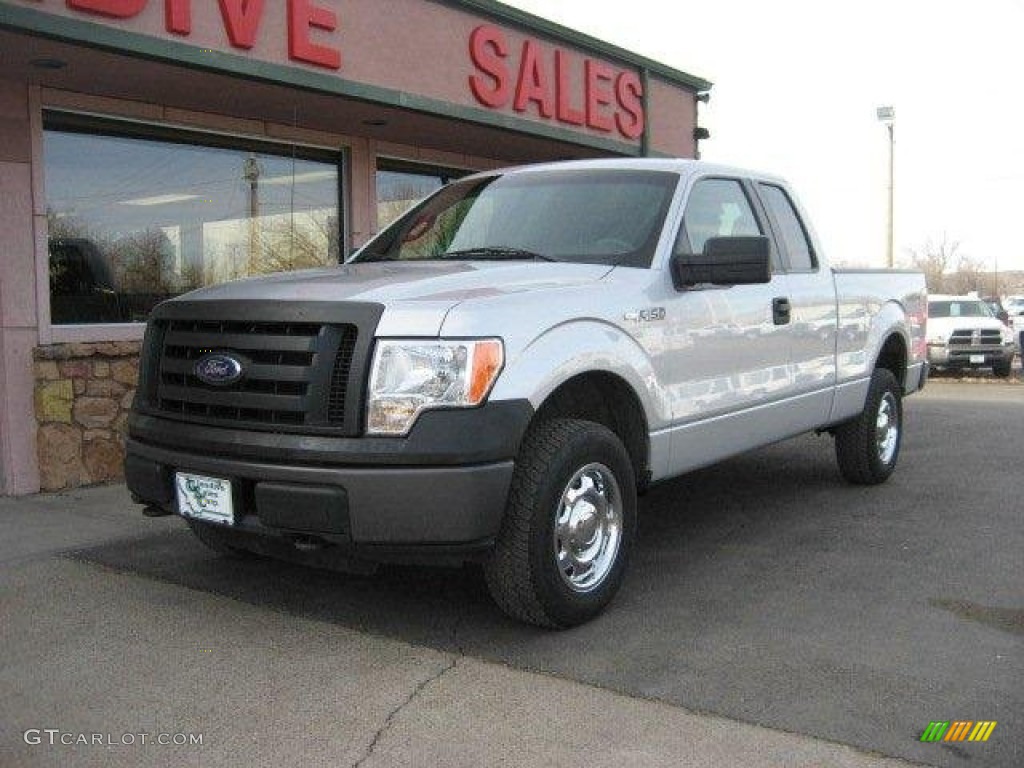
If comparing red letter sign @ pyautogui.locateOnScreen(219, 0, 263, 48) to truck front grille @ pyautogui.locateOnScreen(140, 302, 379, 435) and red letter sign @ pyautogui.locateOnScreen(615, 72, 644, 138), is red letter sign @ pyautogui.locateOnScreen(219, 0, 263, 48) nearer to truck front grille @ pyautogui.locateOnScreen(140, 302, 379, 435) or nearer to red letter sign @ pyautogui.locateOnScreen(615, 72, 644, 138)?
truck front grille @ pyautogui.locateOnScreen(140, 302, 379, 435)

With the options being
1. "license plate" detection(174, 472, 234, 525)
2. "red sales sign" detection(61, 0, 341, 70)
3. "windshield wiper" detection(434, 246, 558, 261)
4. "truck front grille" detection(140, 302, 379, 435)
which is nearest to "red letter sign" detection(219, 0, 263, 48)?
"red sales sign" detection(61, 0, 341, 70)

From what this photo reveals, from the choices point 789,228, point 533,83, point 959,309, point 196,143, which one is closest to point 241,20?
point 196,143

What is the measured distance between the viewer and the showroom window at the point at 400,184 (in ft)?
32.8

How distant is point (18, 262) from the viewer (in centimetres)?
696

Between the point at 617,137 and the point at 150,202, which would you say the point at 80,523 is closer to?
the point at 150,202

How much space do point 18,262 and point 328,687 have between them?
4.75 metres

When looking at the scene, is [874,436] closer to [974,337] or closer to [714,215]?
[714,215]

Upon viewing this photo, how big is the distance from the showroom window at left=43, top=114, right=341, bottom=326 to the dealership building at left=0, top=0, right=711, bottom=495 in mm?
15

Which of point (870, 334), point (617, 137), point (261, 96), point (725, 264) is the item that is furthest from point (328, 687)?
point (617, 137)

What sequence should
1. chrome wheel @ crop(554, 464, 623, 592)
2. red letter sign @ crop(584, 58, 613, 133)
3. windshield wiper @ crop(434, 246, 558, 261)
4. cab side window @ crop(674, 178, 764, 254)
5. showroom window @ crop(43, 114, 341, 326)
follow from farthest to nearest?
red letter sign @ crop(584, 58, 613, 133) → showroom window @ crop(43, 114, 341, 326) → cab side window @ crop(674, 178, 764, 254) → windshield wiper @ crop(434, 246, 558, 261) → chrome wheel @ crop(554, 464, 623, 592)

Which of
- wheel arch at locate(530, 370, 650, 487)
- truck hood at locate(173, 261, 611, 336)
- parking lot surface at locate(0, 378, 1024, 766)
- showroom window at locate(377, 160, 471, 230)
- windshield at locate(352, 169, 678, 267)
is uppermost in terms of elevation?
showroom window at locate(377, 160, 471, 230)

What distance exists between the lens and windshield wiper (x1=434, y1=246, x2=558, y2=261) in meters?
4.74

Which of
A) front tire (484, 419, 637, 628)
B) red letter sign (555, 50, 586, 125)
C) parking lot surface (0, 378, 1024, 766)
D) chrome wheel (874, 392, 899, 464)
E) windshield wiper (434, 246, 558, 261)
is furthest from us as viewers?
red letter sign (555, 50, 586, 125)

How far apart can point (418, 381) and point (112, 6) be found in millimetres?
4110
